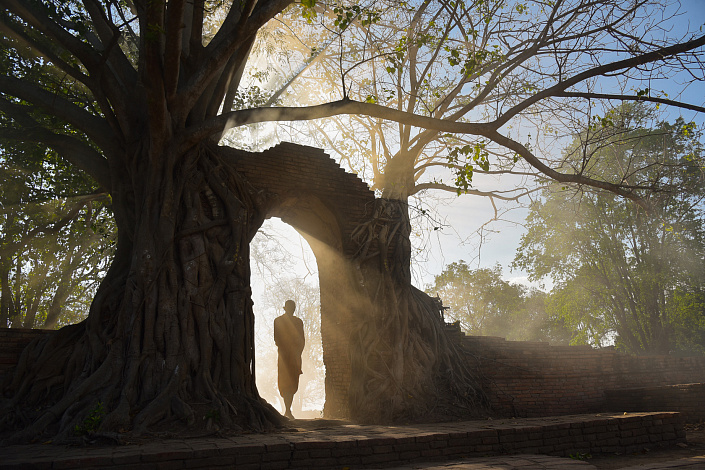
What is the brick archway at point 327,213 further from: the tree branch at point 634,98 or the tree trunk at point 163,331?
the tree branch at point 634,98

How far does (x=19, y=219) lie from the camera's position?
1231cm

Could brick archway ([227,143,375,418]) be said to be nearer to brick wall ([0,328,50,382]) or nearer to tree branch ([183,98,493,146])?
tree branch ([183,98,493,146])

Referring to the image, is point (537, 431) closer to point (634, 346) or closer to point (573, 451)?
point (573, 451)

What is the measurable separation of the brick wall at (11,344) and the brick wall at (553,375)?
22.0 ft

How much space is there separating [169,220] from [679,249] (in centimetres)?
2003

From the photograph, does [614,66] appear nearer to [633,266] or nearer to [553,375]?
[553,375]

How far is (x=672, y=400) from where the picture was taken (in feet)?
27.9

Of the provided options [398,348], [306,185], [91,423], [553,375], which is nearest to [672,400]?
[553,375]

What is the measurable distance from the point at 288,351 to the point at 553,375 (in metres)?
4.73

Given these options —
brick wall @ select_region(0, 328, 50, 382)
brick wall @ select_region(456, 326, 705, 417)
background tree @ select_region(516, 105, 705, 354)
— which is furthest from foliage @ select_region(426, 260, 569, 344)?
brick wall @ select_region(0, 328, 50, 382)

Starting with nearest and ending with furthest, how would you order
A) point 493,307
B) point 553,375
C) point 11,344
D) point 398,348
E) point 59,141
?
point 11,344, point 59,141, point 398,348, point 553,375, point 493,307

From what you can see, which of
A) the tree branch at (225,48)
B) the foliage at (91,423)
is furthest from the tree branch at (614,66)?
the foliage at (91,423)

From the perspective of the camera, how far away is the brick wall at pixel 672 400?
828cm

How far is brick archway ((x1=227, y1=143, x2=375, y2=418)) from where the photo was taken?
8.32 m
